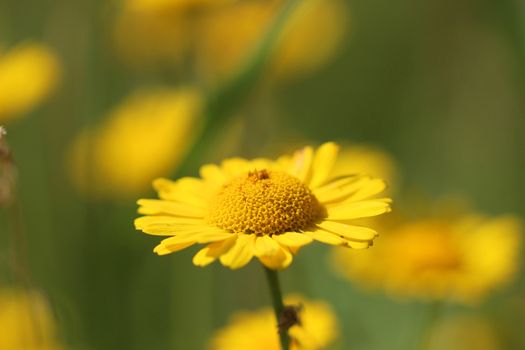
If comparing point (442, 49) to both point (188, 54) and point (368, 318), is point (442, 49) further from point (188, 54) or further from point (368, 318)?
point (368, 318)

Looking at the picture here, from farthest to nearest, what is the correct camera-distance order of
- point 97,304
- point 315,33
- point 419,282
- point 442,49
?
1. point 442,49
2. point 315,33
3. point 97,304
4. point 419,282

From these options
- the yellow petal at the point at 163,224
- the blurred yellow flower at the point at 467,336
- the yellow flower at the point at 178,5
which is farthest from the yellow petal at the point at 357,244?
the yellow flower at the point at 178,5

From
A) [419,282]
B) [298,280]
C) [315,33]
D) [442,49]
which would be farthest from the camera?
[442,49]

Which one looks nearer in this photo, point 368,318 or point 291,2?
point 291,2

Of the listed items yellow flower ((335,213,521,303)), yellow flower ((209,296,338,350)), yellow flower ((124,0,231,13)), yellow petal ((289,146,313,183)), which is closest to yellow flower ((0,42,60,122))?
→ yellow flower ((124,0,231,13))

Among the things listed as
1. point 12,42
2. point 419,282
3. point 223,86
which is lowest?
point 419,282

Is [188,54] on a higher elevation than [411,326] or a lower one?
higher

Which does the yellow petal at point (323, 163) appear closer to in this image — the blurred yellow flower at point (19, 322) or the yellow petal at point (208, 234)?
the yellow petal at point (208, 234)

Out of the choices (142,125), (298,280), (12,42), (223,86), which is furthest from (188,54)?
(223,86)
